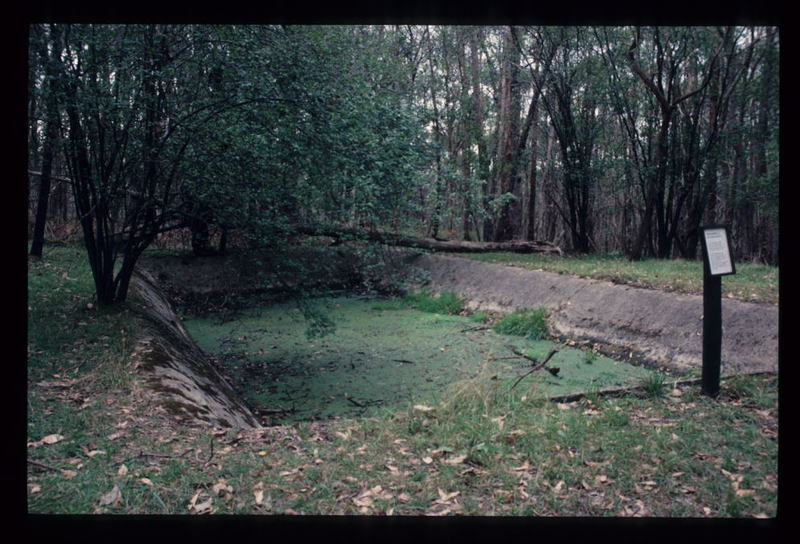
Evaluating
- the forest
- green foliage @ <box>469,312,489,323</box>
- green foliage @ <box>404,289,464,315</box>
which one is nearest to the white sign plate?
the forest

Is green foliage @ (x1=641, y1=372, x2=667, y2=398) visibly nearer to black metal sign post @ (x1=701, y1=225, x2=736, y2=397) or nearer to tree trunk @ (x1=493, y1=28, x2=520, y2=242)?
black metal sign post @ (x1=701, y1=225, x2=736, y2=397)

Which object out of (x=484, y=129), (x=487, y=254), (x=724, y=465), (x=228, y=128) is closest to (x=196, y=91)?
(x=228, y=128)

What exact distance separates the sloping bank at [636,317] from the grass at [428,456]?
76cm

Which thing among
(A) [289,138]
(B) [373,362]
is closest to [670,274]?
(B) [373,362]

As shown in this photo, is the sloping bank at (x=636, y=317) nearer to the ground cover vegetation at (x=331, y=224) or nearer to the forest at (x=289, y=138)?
the ground cover vegetation at (x=331, y=224)

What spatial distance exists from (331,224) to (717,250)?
11.7ft

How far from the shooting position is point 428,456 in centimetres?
312

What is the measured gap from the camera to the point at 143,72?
4.73 m

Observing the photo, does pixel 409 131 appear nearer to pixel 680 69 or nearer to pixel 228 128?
pixel 228 128

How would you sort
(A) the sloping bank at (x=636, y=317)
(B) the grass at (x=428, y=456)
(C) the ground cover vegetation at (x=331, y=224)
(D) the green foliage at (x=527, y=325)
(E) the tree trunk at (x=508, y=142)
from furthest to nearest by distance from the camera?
(E) the tree trunk at (x=508, y=142) → (D) the green foliage at (x=527, y=325) → (A) the sloping bank at (x=636, y=317) → (C) the ground cover vegetation at (x=331, y=224) → (B) the grass at (x=428, y=456)

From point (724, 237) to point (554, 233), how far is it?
47.5 feet

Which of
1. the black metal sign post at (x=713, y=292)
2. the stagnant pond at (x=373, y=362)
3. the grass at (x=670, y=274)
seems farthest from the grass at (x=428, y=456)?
the grass at (x=670, y=274)

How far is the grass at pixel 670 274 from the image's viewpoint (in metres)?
5.03

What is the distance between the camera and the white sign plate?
380 cm
